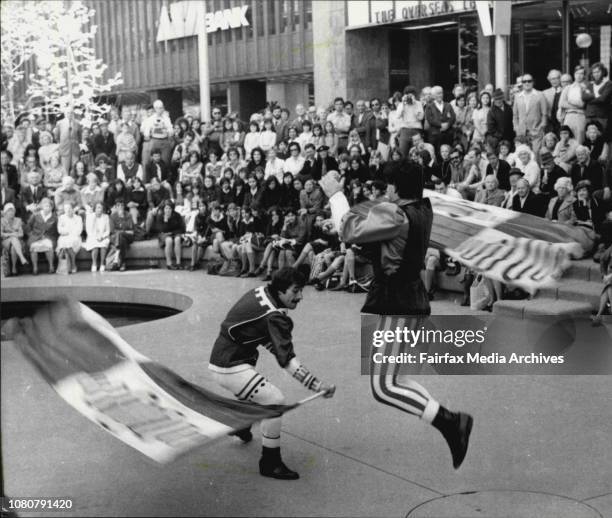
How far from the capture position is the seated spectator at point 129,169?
666 inches

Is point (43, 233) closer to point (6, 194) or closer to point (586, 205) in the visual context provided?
point (6, 194)

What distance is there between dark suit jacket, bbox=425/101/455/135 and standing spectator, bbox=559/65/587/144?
2.00 metres

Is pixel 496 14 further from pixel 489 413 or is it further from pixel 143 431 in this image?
pixel 143 431

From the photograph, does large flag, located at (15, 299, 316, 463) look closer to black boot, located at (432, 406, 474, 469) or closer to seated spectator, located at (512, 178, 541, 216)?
black boot, located at (432, 406, 474, 469)

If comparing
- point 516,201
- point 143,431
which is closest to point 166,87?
point 516,201

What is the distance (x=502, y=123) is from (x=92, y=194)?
22.4 ft

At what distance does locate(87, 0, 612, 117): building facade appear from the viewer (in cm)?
1903

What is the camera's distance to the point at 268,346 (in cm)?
531

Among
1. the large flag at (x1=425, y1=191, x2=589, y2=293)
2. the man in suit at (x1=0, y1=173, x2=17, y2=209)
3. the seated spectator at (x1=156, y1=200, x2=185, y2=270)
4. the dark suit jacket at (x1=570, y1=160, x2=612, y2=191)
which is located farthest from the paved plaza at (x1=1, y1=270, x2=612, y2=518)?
A: the man in suit at (x1=0, y1=173, x2=17, y2=209)

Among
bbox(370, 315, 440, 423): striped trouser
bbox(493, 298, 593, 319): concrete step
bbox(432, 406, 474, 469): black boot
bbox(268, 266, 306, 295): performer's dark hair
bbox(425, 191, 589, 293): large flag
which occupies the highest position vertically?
bbox(425, 191, 589, 293): large flag

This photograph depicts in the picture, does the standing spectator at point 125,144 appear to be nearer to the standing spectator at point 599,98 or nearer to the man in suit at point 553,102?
the man in suit at point 553,102

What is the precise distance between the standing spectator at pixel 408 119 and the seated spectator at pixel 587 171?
11.1 feet

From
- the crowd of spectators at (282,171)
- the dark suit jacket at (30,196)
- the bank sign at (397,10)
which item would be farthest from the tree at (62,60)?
the bank sign at (397,10)

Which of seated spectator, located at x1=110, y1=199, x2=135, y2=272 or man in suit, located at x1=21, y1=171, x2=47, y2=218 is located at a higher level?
man in suit, located at x1=21, y1=171, x2=47, y2=218
